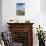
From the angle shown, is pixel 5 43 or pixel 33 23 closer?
pixel 5 43

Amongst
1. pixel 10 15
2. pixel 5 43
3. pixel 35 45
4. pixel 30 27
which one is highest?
pixel 10 15

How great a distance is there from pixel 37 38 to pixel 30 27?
574 millimetres

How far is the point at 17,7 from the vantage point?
5648 mm

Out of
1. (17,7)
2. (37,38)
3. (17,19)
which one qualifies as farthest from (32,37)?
(17,7)

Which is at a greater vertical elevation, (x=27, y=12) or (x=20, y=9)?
(x=20, y=9)

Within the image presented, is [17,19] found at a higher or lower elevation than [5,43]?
higher

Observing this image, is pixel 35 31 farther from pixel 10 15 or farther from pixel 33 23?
pixel 10 15

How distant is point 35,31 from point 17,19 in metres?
0.86

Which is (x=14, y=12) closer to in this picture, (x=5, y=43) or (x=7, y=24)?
(x=7, y=24)

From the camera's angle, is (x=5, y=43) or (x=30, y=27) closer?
(x=5, y=43)

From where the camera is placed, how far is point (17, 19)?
564cm

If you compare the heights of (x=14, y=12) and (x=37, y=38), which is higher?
(x=14, y=12)

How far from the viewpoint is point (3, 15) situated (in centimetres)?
563

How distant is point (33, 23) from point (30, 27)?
0.63 feet
